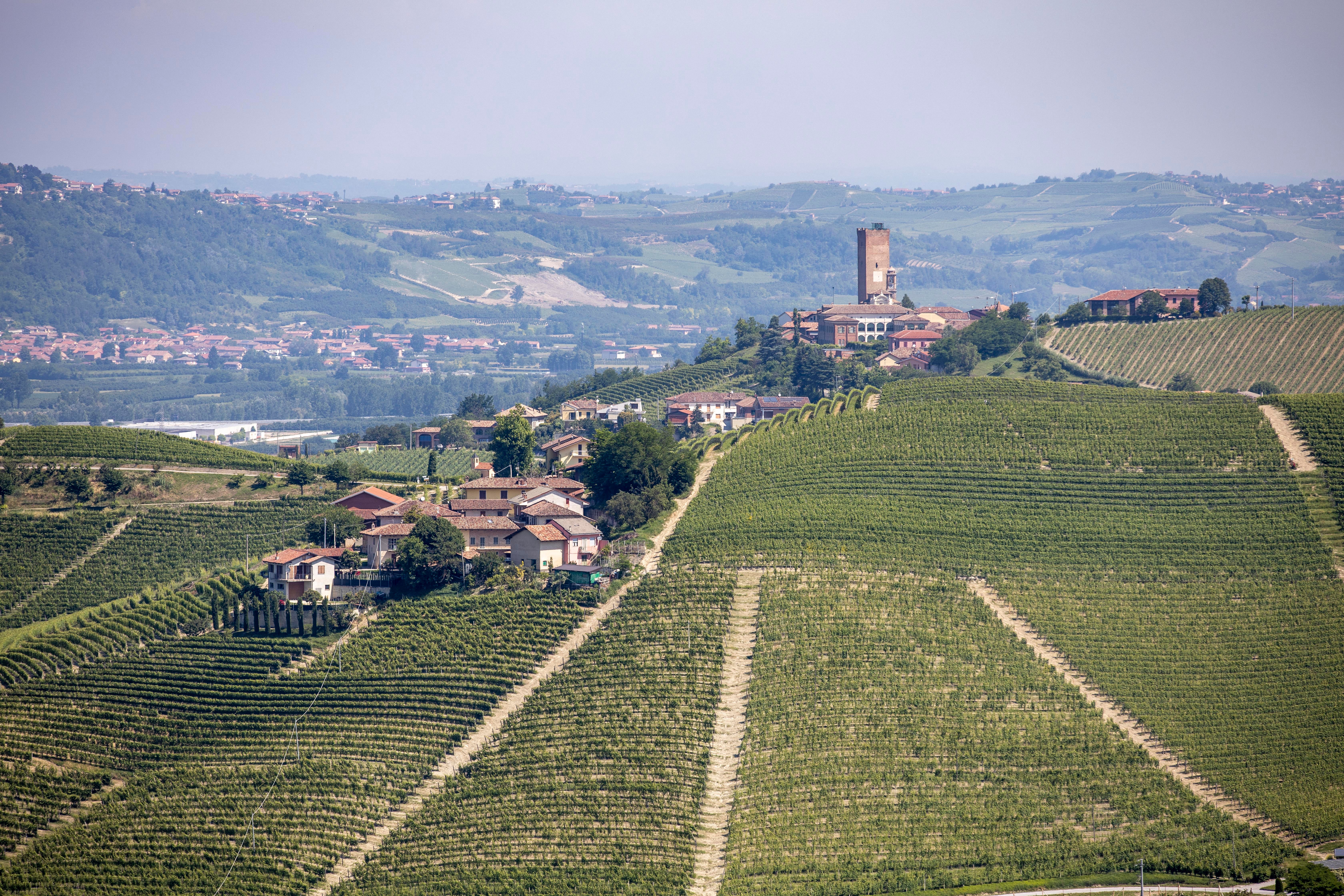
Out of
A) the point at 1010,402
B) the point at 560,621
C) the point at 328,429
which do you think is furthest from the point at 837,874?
the point at 328,429

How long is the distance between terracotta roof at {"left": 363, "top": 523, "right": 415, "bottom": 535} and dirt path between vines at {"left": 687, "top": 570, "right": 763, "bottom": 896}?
1348 cm

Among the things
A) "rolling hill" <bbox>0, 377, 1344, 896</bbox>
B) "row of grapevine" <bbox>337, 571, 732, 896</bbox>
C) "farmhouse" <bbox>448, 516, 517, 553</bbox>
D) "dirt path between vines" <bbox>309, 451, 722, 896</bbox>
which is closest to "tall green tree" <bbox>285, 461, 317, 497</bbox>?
"rolling hill" <bbox>0, 377, 1344, 896</bbox>

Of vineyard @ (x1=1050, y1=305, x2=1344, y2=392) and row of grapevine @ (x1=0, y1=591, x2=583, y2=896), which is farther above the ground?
vineyard @ (x1=1050, y1=305, x2=1344, y2=392)

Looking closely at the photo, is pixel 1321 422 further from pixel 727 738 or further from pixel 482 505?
pixel 482 505

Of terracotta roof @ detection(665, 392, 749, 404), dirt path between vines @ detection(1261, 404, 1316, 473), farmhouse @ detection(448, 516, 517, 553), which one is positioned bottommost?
farmhouse @ detection(448, 516, 517, 553)

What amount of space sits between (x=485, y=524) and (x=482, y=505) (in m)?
2.86

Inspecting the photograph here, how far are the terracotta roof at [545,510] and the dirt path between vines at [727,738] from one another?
8769mm

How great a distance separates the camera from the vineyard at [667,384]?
9512 cm

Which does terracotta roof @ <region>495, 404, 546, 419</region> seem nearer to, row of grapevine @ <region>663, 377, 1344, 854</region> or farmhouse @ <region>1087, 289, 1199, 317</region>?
row of grapevine @ <region>663, 377, 1344, 854</region>

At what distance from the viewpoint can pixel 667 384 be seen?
96875 millimetres

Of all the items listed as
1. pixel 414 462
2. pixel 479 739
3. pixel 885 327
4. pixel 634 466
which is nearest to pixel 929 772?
pixel 479 739

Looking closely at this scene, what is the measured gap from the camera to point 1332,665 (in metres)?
48.0

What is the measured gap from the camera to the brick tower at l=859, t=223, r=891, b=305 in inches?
4397

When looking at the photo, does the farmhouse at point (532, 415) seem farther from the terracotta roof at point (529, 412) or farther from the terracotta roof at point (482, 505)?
the terracotta roof at point (482, 505)
